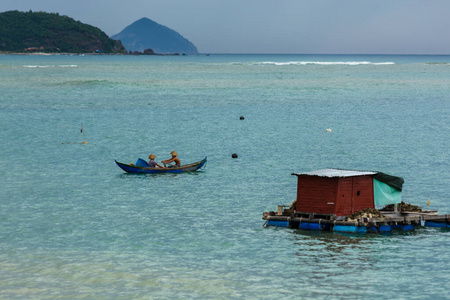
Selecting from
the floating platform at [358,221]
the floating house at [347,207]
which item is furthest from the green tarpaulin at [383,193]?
the floating platform at [358,221]

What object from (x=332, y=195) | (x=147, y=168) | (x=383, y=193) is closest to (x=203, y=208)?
(x=332, y=195)

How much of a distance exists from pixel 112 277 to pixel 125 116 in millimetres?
60433

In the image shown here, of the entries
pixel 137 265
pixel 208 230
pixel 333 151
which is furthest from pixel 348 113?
pixel 137 265

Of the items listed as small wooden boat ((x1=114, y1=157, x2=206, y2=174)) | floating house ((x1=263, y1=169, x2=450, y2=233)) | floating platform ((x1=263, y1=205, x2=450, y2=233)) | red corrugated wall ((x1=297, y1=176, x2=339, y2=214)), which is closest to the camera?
floating platform ((x1=263, y1=205, x2=450, y2=233))

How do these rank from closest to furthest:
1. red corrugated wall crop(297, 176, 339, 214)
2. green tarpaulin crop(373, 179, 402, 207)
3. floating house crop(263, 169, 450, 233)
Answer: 1. floating house crop(263, 169, 450, 233)
2. red corrugated wall crop(297, 176, 339, 214)
3. green tarpaulin crop(373, 179, 402, 207)

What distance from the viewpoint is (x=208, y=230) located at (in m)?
29.8

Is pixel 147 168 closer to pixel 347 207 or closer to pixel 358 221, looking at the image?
pixel 347 207

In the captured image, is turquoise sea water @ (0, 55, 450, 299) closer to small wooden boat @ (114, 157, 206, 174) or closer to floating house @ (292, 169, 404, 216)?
small wooden boat @ (114, 157, 206, 174)

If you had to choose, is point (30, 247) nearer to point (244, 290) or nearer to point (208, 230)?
point (208, 230)

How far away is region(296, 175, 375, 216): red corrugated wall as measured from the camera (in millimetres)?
28578

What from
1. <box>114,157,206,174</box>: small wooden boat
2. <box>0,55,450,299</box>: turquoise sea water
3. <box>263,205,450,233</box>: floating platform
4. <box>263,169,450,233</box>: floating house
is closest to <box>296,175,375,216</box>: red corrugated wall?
<box>263,169,450,233</box>: floating house

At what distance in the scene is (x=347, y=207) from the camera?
28.9 m

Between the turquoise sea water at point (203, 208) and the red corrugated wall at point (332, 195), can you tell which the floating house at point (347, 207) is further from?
the turquoise sea water at point (203, 208)

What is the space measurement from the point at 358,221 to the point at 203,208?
8.90m
